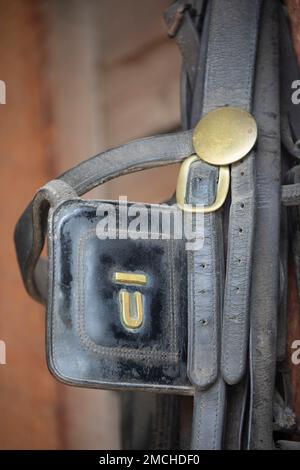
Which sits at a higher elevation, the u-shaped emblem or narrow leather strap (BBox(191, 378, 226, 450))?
the u-shaped emblem

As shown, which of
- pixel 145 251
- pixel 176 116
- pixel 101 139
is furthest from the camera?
pixel 101 139

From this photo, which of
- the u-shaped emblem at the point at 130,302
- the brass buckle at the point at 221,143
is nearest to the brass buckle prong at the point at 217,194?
the brass buckle at the point at 221,143

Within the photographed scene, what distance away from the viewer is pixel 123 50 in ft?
5.86

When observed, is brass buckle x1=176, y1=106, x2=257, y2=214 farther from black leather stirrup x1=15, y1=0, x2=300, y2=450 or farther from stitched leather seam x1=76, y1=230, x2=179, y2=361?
stitched leather seam x1=76, y1=230, x2=179, y2=361

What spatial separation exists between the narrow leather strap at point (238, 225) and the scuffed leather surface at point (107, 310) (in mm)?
53

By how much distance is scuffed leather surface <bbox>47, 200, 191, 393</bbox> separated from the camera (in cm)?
97

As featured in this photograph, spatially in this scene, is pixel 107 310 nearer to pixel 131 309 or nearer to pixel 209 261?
pixel 131 309

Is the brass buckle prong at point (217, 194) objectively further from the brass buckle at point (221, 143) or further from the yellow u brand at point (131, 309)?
the yellow u brand at point (131, 309)

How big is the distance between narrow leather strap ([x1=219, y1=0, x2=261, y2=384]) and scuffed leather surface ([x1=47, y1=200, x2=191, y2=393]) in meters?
0.05

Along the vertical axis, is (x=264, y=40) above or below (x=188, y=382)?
above

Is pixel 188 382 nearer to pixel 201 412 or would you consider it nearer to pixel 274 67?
pixel 201 412

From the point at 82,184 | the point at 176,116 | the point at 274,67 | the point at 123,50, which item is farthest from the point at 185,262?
the point at 123,50

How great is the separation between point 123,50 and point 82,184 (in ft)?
2.62

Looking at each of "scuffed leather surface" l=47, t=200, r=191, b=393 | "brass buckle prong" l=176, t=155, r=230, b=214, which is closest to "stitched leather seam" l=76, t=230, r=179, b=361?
"scuffed leather surface" l=47, t=200, r=191, b=393
